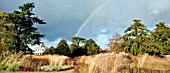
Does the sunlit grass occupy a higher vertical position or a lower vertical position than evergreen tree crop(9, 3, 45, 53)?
lower

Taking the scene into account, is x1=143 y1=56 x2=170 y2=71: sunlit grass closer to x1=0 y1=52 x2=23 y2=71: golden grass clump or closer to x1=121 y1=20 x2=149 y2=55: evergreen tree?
x1=0 y1=52 x2=23 y2=71: golden grass clump

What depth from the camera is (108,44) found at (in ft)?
226

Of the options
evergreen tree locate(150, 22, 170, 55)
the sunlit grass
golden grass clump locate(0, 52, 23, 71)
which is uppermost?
evergreen tree locate(150, 22, 170, 55)

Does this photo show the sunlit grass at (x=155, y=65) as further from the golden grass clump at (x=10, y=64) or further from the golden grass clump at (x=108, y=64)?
the golden grass clump at (x=10, y=64)

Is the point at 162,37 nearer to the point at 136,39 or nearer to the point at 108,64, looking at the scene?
the point at 136,39

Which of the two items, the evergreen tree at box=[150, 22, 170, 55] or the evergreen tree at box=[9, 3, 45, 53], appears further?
the evergreen tree at box=[150, 22, 170, 55]

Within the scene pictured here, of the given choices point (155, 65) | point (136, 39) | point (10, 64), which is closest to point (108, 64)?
point (155, 65)

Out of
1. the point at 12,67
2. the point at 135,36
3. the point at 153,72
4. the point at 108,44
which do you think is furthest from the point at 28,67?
the point at 108,44

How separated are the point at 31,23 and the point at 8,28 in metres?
9.54

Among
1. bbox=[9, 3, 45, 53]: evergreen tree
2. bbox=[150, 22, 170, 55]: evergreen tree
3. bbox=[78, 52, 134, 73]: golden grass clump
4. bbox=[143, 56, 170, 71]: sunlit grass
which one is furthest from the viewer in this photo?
bbox=[150, 22, 170, 55]: evergreen tree

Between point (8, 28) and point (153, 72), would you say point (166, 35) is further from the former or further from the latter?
point (153, 72)

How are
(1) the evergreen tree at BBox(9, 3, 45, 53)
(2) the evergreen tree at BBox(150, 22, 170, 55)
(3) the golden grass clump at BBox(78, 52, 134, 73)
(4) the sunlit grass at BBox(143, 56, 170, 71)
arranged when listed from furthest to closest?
(2) the evergreen tree at BBox(150, 22, 170, 55)
(1) the evergreen tree at BBox(9, 3, 45, 53)
(4) the sunlit grass at BBox(143, 56, 170, 71)
(3) the golden grass clump at BBox(78, 52, 134, 73)

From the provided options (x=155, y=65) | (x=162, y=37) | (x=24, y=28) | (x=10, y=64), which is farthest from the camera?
(x=162, y=37)

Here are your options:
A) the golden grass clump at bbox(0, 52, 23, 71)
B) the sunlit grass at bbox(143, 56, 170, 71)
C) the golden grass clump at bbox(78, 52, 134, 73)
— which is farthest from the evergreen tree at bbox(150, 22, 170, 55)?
the golden grass clump at bbox(78, 52, 134, 73)
